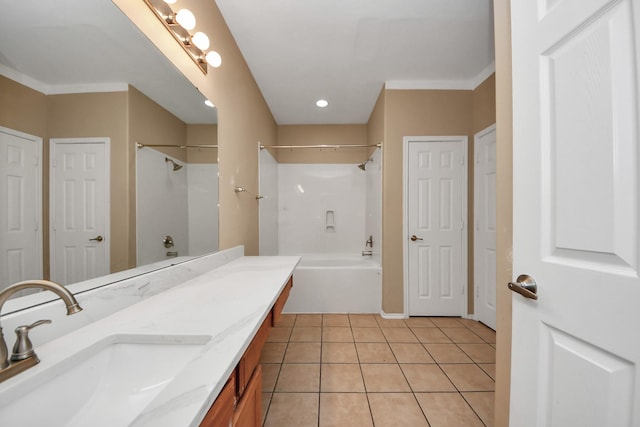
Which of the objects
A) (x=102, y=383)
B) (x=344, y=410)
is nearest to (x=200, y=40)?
(x=102, y=383)

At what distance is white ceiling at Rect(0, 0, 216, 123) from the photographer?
63 centimetres

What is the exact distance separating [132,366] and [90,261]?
1.30ft

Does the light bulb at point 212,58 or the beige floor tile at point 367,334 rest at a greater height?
the light bulb at point 212,58

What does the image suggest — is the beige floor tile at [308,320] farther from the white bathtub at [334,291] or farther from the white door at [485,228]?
the white door at [485,228]

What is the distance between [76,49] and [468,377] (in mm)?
2722

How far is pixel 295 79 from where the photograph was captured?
8.68 feet

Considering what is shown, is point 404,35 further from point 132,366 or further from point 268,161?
point 132,366

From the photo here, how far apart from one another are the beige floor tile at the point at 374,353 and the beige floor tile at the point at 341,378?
150 millimetres

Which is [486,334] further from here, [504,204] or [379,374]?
[504,204]

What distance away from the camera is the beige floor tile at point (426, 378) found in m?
1.64

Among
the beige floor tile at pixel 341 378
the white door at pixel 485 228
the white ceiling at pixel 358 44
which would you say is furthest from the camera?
the white door at pixel 485 228

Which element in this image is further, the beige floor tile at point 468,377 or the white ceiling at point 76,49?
the beige floor tile at point 468,377

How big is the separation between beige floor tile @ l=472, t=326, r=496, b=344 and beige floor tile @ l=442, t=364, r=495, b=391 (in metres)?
0.54

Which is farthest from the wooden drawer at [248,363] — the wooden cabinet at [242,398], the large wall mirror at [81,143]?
the large wall mirror at [81,143]
